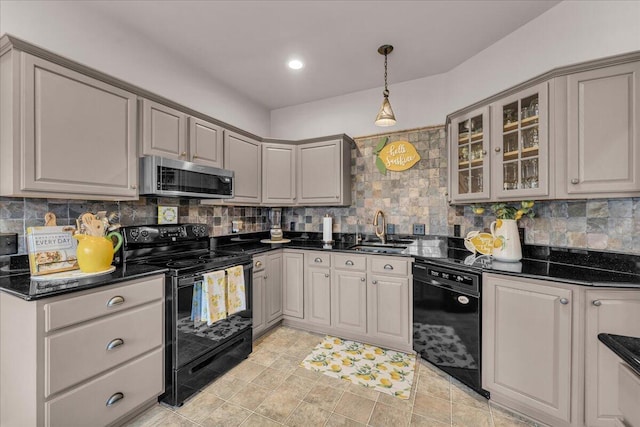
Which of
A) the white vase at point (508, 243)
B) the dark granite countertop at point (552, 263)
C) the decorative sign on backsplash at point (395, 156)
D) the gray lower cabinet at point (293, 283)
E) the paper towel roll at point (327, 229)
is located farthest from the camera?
the paper towel roll at point (327, 229)

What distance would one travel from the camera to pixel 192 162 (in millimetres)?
2324

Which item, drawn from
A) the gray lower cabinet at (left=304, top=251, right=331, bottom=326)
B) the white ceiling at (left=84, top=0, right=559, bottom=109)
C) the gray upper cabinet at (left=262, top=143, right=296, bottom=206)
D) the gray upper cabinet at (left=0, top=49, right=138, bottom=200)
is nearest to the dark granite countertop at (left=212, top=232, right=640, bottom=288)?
the gray lower cabinet at (left=304, top=251, right=331, bottom=326)

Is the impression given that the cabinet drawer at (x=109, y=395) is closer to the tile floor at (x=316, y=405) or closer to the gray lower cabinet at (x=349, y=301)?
the tile floor at (x=316, y=405)

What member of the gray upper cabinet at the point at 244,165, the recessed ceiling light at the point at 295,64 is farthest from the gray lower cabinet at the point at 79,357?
the recessed ceiling light at the point at 295,64

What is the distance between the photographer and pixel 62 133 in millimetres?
1579

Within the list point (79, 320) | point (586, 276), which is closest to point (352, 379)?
point (586, 276)

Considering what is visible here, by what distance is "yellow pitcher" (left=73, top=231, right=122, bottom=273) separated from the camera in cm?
160

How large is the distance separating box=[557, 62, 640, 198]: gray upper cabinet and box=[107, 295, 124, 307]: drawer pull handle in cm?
275

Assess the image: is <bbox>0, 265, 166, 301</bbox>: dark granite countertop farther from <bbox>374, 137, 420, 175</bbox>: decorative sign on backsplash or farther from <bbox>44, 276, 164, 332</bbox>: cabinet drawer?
<bbox>374, 137, 420, 175</bbox>: decorative sign on backsplash

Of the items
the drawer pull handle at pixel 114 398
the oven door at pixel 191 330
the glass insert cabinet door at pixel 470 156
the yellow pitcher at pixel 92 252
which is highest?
the glass insert cabinet door at pixel 470 156

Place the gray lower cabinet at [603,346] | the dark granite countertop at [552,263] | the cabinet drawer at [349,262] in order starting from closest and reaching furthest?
the gray lower cabinet at [603,346], the dark granite countertop at [552,263], the cabinet drawer at [349,262]

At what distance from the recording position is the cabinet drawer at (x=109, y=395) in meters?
1.32

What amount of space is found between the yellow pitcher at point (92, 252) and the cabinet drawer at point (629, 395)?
2.32 metres

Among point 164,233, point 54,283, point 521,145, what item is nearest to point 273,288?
point 164,233
